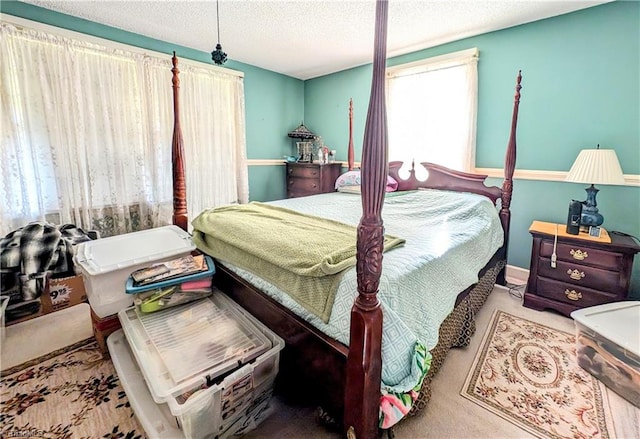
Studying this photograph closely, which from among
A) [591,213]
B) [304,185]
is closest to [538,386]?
[591,213]

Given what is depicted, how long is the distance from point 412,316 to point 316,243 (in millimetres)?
541

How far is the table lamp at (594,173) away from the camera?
2.07 metres

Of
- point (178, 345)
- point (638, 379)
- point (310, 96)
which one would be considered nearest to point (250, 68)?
point (310, 96)

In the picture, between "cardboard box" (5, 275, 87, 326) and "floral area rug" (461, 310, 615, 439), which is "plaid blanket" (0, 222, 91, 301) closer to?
"cardboard box" (5, 275, 87, 326)

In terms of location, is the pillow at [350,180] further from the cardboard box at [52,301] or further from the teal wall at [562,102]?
the cardboard box at [52,301]

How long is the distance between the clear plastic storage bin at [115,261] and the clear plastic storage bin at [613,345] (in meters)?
2.49

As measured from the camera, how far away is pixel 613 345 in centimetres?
161

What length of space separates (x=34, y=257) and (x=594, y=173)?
3941 millimetres

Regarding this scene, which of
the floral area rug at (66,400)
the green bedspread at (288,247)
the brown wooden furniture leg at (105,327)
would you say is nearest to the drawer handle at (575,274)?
the green bedspread at (288,247)

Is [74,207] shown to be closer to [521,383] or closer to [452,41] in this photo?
[521,383]

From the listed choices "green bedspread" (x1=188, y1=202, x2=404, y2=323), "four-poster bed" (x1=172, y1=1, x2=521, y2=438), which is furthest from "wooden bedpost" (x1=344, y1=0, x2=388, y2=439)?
"green bedspread" (x1=188, y1=202, x2=404, y2=323)

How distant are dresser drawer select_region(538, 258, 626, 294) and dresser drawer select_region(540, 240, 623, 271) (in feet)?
0.12

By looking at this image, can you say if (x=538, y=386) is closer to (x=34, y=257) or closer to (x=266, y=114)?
(x=34, y=257)

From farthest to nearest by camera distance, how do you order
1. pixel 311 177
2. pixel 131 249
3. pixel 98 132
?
pixel 311 177 → pixel 98 132 → pixel 131 249
